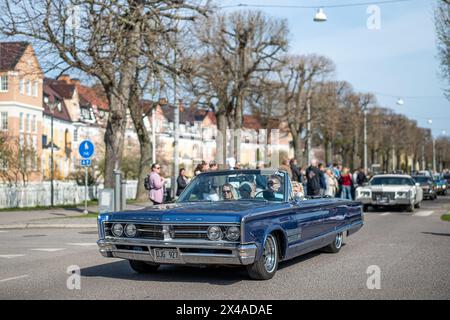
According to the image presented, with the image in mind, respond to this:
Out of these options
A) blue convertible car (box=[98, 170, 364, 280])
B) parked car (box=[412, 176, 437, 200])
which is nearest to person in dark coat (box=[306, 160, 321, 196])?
blue convertible car (box=[98, 170, 364, 280])

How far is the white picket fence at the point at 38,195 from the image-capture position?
33281mm

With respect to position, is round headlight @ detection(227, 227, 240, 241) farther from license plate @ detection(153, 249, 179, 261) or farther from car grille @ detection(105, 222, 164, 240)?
car grille @ detection(105, 222, 164, 240)

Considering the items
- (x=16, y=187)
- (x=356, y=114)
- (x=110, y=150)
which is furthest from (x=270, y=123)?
(x=110, y=150)

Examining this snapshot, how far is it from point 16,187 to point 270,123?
2869cm

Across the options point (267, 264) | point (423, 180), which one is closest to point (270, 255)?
point (267, 264)

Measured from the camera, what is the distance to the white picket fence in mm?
33281

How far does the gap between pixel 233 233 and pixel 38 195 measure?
91.6ft

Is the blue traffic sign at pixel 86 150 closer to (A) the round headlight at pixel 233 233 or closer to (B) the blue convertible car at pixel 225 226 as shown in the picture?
(B) the blue convertible car at pixel 225 226

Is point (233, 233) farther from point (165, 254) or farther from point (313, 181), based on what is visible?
point (313, 181)

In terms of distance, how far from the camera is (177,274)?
33.7 feet

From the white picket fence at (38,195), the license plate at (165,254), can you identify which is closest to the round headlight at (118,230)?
the license plate at (165,254)

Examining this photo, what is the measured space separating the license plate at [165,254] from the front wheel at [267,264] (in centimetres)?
105

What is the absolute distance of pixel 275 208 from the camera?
32.0ft
